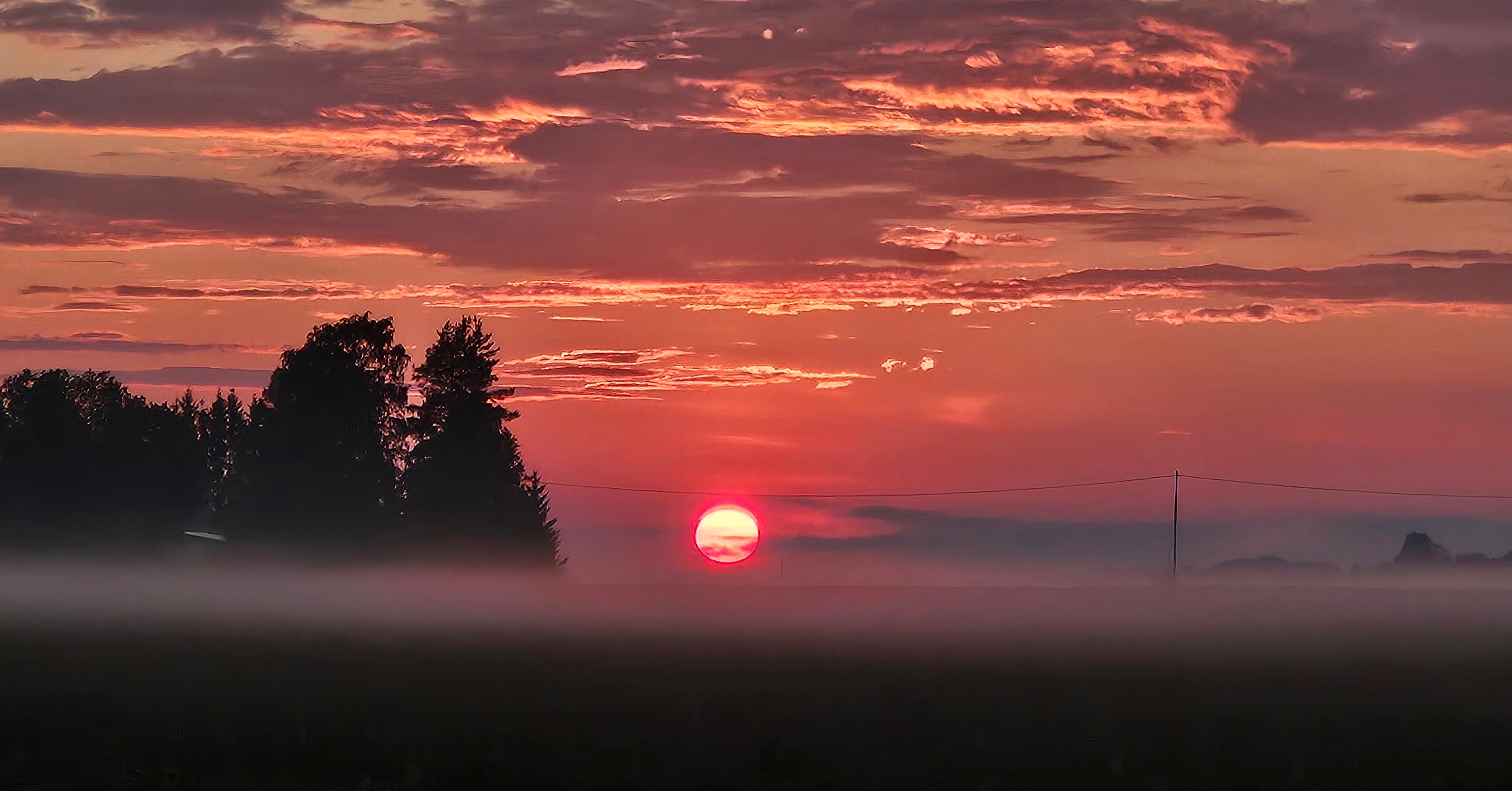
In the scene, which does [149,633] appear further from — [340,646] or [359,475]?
[359,475]

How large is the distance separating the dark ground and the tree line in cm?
6948

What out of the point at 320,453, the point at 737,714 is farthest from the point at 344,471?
the point at 737,714

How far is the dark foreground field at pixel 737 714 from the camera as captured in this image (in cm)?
3061

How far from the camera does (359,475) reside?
130 meters

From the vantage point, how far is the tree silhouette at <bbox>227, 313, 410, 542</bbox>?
129125 mm

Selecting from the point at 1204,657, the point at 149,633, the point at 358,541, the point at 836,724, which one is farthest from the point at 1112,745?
the point at 358,541

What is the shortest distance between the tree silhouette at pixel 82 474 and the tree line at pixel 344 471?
5.2 inches

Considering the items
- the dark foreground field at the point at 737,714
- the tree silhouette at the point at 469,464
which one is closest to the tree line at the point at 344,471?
the tree silhouette at the point at 469,464

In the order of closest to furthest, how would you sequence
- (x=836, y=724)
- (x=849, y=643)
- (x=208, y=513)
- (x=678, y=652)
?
(x=836, y=724)
(x=678, y=652)
(x=849, y=643)
(x=208, y=513)

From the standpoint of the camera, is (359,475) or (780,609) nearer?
(780,609)

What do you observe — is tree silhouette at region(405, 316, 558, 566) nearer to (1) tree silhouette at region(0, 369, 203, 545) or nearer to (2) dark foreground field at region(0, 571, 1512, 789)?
(1) tree silhouette at region(0, 369, 203, 545)

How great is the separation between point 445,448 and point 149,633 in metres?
63.7

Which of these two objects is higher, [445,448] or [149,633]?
[445,448]

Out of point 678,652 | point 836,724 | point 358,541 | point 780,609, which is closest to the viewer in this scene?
point 836,724
